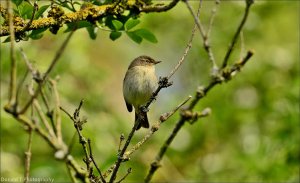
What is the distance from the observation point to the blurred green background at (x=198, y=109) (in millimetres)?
6805

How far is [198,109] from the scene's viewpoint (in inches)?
301

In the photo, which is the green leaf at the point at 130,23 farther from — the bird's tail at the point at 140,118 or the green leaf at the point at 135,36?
the bird's tail at the point at 140,118

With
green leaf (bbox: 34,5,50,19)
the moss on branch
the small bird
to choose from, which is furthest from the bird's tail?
green leaf (bbox: 34,5,50,19)

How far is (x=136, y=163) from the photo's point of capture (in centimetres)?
756

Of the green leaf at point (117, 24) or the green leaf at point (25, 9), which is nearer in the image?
the green leaf at point (25, 9)

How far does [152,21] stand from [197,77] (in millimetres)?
1547

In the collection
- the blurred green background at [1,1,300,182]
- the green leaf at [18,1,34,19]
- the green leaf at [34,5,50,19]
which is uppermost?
the green leaf at [18,1,34,19]

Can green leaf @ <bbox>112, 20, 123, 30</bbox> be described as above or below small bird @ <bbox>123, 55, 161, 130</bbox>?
above

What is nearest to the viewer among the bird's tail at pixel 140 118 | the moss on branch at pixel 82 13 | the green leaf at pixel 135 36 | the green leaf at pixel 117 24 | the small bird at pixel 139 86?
the bird's tail at pixel 140 118

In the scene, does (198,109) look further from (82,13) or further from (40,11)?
(40,11)

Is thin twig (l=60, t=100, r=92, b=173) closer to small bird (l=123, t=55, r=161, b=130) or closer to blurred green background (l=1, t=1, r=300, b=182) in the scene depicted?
small bird (l=123, t=55, r=161, b=130)

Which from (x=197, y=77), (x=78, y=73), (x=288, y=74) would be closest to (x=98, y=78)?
(x=78, y=73)

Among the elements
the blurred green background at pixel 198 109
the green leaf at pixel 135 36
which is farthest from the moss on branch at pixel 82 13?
the blurred green background at pixel 198 109

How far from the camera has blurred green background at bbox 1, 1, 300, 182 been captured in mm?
6805
